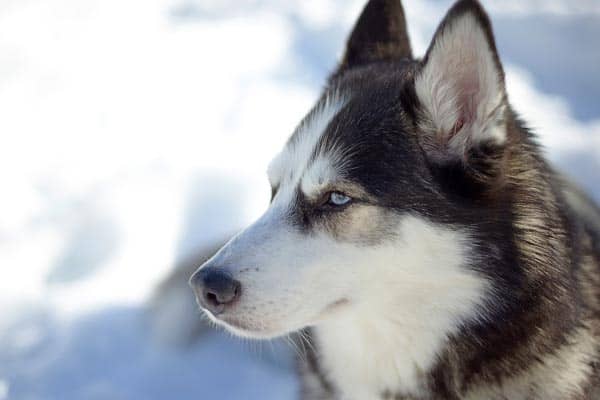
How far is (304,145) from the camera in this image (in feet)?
6.07

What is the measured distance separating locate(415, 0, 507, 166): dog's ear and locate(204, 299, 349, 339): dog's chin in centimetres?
43

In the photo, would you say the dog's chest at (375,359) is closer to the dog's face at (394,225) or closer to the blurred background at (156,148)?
the dog's face at (394,225)

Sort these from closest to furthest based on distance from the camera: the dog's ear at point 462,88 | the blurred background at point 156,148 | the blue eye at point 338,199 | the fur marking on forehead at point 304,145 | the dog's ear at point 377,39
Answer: the dog's ear at point 462,88 < the blue eye at point 338,199 < the fur marking on forehead at point 304,145 < the dog's ear at point 377,39 < the blurred background at point 156,148

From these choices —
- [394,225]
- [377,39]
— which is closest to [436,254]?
[394,225]

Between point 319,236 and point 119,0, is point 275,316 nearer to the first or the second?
point 319,236

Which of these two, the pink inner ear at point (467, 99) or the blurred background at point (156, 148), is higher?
the pink inner ear at point (467, 99)

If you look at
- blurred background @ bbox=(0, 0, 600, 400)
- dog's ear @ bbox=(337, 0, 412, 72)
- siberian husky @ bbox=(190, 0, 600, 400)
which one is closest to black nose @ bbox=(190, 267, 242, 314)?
siberian husky @ bbox=(190, 0, 600, 400)

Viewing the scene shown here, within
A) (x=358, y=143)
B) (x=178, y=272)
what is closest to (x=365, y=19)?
(x=358, y=143)

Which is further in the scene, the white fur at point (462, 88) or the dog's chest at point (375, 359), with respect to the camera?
the dog's chest at point (375, 359)

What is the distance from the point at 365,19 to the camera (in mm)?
2137

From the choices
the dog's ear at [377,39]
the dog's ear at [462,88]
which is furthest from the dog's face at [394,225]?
the dog's ear at [377,39]

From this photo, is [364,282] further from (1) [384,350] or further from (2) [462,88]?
(2) [462,88]

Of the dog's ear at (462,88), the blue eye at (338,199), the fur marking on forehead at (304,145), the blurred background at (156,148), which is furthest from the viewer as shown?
the blurred background at (156,148)

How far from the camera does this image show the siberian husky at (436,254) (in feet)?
5.28
